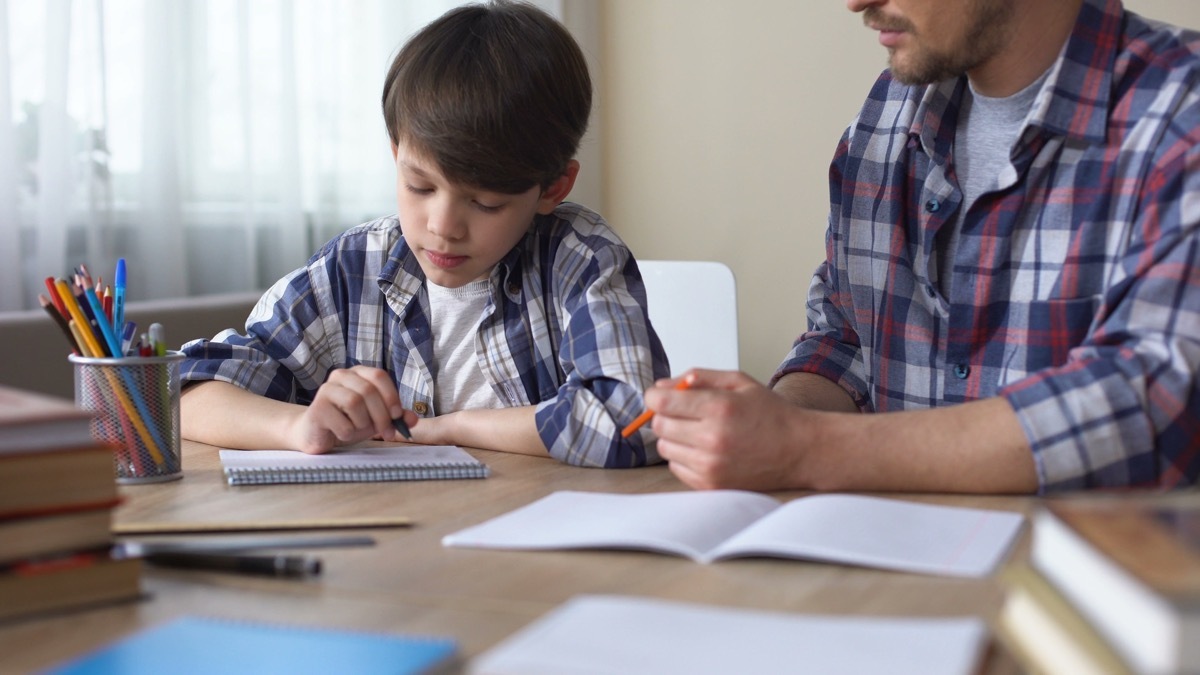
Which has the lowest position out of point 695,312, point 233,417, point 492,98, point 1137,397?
point 695,312

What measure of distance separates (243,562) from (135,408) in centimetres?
37

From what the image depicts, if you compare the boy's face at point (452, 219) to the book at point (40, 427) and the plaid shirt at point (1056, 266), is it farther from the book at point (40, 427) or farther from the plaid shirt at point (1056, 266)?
the book at point (40, 427)

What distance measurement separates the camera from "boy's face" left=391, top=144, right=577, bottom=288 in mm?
1400

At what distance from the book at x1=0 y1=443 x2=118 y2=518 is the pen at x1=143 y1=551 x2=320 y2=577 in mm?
83

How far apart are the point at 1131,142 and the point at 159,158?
185 cm

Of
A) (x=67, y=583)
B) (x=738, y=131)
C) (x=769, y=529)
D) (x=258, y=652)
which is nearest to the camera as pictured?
(x=258, y=652)

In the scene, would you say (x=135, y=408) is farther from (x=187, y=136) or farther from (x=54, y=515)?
(x=187, y=136)

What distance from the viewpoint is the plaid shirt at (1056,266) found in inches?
42.3

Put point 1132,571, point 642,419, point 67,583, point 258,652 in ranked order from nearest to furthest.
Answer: point 1132,571 < point 258,652 < point 67,583 < point 642,419

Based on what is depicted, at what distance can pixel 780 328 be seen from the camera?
11.0 ft

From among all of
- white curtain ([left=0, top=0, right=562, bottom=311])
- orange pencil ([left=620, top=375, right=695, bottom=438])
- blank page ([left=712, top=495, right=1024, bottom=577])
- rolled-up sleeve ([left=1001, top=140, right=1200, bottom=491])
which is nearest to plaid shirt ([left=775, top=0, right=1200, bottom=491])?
rolled-up sleeve ([left=1001, top=140, right=1200, bottom=491])

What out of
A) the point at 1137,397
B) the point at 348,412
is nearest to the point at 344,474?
the point at 348,412

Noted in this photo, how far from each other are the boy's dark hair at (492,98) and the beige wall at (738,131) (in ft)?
6.03

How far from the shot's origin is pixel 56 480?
718 millimetres
